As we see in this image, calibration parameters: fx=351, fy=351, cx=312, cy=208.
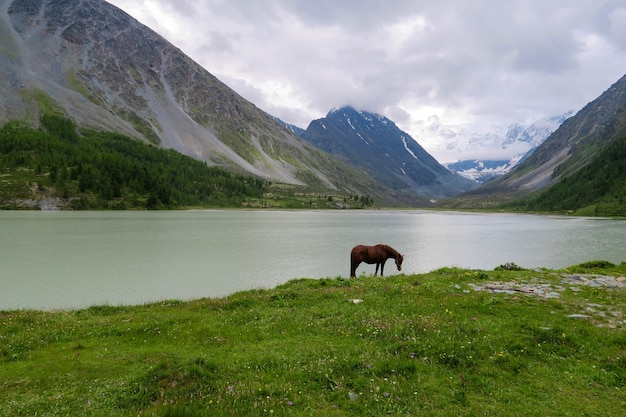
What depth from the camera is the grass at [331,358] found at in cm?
986

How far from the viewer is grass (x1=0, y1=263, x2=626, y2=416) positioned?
388 inches

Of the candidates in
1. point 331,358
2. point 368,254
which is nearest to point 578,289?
point 368,254

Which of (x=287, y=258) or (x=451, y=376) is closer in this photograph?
(x=451, y=376)

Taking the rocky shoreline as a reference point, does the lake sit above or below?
below

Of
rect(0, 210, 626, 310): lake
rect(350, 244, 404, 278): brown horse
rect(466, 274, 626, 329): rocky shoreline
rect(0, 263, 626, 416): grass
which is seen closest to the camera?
rect(0, 263, 626, 416): grass

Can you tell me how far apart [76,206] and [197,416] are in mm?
195275

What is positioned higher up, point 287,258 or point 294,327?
point 294,327

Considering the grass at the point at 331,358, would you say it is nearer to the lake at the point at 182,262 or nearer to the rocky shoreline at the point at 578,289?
the rocky shoreline at the point at 578,289

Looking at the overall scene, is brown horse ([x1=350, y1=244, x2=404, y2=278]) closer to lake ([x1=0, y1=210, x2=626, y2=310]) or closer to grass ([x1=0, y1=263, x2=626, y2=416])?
lake ([x1=0, y1=210, x2=626, y2=310])

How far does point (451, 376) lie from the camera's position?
1149 centimetres

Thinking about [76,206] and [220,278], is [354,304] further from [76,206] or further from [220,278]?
[76,206]

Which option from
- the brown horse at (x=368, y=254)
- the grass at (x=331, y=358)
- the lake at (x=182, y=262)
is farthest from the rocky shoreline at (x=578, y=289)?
the lake at (x=182, y=262)

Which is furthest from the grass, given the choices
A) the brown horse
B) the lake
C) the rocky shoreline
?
the brown horse

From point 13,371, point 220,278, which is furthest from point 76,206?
point 13,371
